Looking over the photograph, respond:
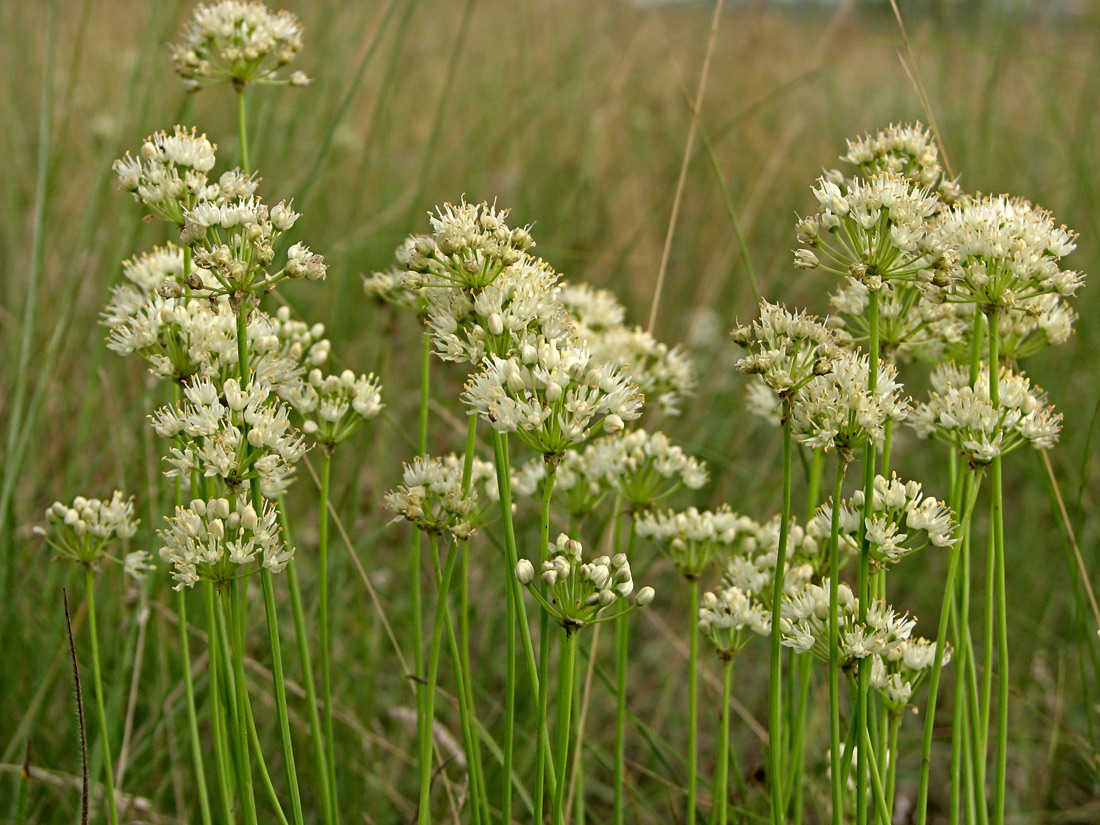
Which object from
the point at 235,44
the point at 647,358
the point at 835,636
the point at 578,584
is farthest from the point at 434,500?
the point at 235,44

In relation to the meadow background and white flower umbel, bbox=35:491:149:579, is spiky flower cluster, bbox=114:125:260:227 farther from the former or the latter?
the meadow background

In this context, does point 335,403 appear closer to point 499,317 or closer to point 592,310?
point 499,317

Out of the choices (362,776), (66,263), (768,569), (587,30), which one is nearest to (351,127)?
(587,30)

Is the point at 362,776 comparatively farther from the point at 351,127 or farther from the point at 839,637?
the point at 351,127

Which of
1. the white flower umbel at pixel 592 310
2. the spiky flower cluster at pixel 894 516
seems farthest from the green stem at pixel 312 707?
the white flower umbel at pixel 592 310

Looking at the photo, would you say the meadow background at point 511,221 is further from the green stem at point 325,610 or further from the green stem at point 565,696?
the green stem at point 565,696
